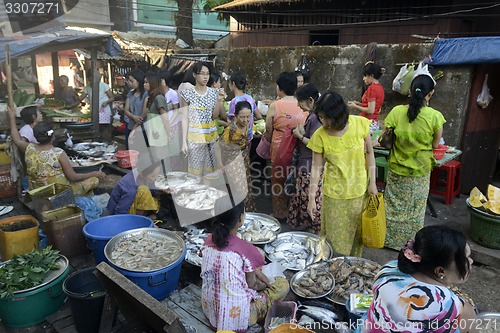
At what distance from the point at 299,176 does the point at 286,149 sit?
50 centimetres

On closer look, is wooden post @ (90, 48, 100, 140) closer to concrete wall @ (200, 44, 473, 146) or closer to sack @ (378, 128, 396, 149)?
concrete wall @ (200, 44, 473, 146)

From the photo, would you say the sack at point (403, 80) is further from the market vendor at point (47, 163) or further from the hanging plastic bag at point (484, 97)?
the market vendor at point (47, 163)

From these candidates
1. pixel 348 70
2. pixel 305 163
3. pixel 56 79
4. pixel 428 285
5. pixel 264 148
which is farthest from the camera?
pixel 56 79

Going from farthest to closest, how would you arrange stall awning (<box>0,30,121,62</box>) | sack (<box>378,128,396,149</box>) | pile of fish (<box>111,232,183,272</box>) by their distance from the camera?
stall awning (<box>0,30,121,62</box>) < sack (<box>378,128,396,149</box>) < pile of fish (<box>111,232,183,272</box>)

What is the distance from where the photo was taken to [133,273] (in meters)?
3.27

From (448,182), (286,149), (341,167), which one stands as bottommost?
(448,182)

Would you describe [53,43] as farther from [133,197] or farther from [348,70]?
[348,70]

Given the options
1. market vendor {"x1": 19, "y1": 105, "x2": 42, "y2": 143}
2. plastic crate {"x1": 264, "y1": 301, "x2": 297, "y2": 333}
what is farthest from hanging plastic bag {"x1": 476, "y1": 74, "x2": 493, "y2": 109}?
market vendor {"x1": 19, "y1": 105, "x2": 42, "y2": 143}

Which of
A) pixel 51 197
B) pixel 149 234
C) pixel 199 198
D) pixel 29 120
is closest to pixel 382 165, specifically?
pixel 199 198

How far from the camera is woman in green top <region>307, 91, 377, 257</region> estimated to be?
3.65 m

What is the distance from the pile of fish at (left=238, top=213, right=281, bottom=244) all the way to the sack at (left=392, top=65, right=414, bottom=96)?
156 inches

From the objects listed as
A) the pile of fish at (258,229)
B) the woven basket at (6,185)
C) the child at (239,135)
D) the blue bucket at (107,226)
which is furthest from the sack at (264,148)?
the woven basket at (6,185)

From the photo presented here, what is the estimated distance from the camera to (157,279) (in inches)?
131

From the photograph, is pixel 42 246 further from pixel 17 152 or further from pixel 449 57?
pixel 449 57
